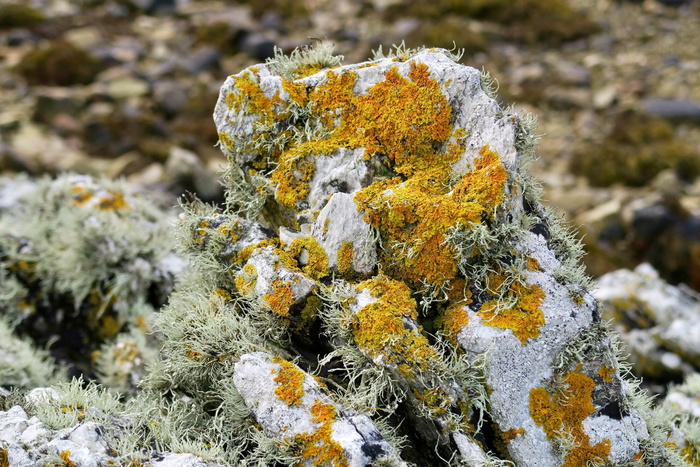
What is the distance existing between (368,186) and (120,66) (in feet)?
73.7

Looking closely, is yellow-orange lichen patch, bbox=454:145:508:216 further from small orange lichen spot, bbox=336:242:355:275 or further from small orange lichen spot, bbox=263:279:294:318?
small orange lichen spot, bbox=263:279:294:318

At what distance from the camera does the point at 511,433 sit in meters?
4.26

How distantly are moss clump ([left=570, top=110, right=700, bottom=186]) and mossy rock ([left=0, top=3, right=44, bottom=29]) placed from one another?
24459 millimetres

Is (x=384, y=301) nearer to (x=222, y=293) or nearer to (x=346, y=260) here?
(x=346, y=260)

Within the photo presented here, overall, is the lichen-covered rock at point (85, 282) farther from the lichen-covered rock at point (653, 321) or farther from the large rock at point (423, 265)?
the lichen-covered rock at point (653, 321)

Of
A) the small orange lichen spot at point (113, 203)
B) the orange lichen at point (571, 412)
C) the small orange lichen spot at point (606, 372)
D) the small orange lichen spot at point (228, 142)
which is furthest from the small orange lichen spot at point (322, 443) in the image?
the small orange lichen spot at point (113, 203)

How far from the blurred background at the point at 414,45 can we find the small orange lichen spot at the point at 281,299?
31.0 feet

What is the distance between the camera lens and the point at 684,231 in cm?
1554

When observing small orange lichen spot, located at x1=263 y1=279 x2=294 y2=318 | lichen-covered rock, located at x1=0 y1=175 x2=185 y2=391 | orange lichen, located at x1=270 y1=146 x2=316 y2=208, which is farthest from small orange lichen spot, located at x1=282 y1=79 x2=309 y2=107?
lichen-covered rock, located at x1=0 y1=175 x2=185 y2=391

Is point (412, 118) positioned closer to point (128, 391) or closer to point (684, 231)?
point (128, 391)

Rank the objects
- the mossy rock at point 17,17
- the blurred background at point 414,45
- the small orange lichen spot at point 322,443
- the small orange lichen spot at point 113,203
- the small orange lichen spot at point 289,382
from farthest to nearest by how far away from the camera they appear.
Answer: the mossy rock at point 17,17 → the blurred background at point 414,45 → the small orange lichen spot at point 113,203 → the small orange lichen spot at point 289,382 → the small orange lichen spot at point 322,443

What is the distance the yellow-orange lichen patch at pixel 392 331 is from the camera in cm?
410

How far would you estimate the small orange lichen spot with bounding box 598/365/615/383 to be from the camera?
176 inches

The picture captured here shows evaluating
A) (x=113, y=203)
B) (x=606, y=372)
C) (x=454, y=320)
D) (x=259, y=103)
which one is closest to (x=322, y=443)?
(x=454, y=320)
